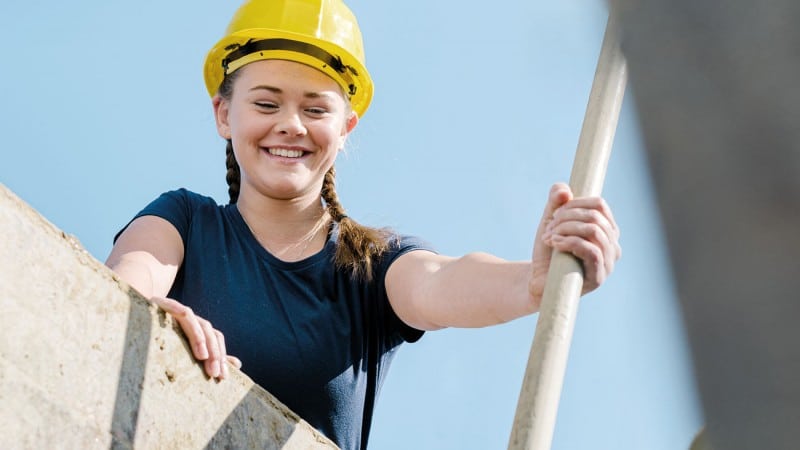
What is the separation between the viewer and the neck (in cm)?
371

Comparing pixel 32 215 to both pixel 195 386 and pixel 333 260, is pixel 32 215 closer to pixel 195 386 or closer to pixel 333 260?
pixel 195 386

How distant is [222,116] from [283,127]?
0.40 m

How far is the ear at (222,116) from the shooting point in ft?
13.0

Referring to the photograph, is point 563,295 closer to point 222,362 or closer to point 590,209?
point 590,209

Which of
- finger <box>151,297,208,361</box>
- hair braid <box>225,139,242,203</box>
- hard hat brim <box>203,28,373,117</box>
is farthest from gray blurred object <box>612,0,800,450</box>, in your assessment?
hair braid <box>225,139,242,203</box>

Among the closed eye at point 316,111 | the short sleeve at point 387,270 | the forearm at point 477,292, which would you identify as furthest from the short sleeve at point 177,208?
the forearm at point 477,292

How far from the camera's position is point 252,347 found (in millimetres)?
3350

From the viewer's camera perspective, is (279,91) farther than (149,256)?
Yes

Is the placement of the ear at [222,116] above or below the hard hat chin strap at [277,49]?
below

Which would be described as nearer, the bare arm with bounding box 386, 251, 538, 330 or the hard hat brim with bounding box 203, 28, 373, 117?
the bare arm with bounding box 386, 251, 538, 330

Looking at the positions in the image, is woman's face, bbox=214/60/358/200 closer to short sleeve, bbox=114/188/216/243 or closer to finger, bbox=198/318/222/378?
short sleeve, bbox=114/188/216/243

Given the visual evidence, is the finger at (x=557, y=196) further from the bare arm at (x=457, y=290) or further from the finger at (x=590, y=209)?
the bare arm at (x=457, y=290)

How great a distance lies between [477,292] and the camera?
3.12m

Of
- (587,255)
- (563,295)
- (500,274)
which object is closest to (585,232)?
(587,255)
